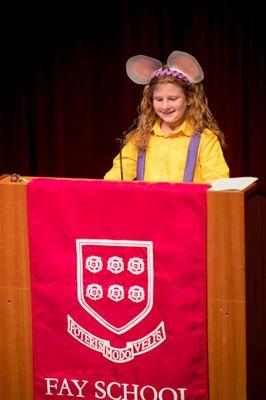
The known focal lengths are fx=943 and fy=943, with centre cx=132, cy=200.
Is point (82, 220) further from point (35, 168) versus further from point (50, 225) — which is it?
point (35, 168)

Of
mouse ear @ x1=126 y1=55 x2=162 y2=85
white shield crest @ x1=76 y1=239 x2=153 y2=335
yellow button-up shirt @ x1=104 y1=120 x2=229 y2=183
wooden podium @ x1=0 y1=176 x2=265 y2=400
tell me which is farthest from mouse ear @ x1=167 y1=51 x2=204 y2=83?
white shield crest @ x1=76 y1=239 x2=153 y2=335

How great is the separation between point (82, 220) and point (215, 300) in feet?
1.80

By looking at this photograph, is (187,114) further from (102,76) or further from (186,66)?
(102,76)

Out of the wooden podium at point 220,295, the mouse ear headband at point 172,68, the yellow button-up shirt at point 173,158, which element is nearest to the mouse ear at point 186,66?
the mouse ear headband at point 172,68

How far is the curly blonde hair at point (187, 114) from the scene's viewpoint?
4023 millimetres

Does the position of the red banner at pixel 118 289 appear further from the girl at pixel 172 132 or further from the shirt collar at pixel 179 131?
the shirt collar at pixel 179 131

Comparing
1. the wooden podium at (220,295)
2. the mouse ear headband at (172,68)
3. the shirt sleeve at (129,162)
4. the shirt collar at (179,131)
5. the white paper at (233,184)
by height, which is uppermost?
the mouse ear headband at (172,68)

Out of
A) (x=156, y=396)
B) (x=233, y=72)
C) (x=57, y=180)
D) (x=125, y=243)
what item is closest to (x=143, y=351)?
(x=156, y=396)

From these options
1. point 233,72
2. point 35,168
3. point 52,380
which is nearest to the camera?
point 52,380

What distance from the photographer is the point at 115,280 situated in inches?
133

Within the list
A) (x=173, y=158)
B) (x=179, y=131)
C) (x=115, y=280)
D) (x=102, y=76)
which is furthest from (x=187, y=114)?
(x=102, y=76)

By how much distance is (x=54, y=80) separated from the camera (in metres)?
5.74

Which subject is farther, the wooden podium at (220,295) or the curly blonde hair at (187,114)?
the curly blonde hair at (187,114)

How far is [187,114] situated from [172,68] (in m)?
0.21
